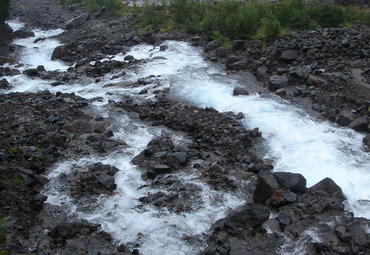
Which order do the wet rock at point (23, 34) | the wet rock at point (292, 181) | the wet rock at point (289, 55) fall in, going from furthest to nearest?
the wet rock at point (23, 34), the wet rock at point (289, 55), the wet rock at point (292, 181)

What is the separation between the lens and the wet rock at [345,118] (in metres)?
11.9

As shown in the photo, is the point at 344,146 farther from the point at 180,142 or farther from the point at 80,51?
the point at 80,51

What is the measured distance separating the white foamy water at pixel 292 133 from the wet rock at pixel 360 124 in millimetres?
171

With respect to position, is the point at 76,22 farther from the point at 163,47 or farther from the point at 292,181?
the point at 292,181

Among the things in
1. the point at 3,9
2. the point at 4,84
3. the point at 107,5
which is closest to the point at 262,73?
the point at 4,84

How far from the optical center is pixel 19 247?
7.30m

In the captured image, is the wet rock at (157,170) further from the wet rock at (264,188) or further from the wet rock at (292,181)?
the wet rock at (292,181)

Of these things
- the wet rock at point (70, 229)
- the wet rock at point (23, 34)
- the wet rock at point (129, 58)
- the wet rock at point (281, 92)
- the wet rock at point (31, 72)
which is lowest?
the wet rock at point (23, 34)

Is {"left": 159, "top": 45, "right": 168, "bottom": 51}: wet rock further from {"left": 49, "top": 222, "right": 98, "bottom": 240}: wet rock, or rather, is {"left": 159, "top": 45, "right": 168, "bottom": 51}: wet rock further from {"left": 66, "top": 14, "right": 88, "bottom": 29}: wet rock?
{"left": 49, "top": 222, "right": 98, "bottom": 240}: wet rock

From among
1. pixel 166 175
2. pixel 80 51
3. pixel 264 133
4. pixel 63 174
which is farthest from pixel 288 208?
pixel 80 51

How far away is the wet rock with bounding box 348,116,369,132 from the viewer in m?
11.4

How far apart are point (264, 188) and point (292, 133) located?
131 inches

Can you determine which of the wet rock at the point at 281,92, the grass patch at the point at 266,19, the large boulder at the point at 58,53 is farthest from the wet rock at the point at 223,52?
the large boulder at the point at 58,53

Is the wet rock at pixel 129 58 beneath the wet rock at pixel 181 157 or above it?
beneath
